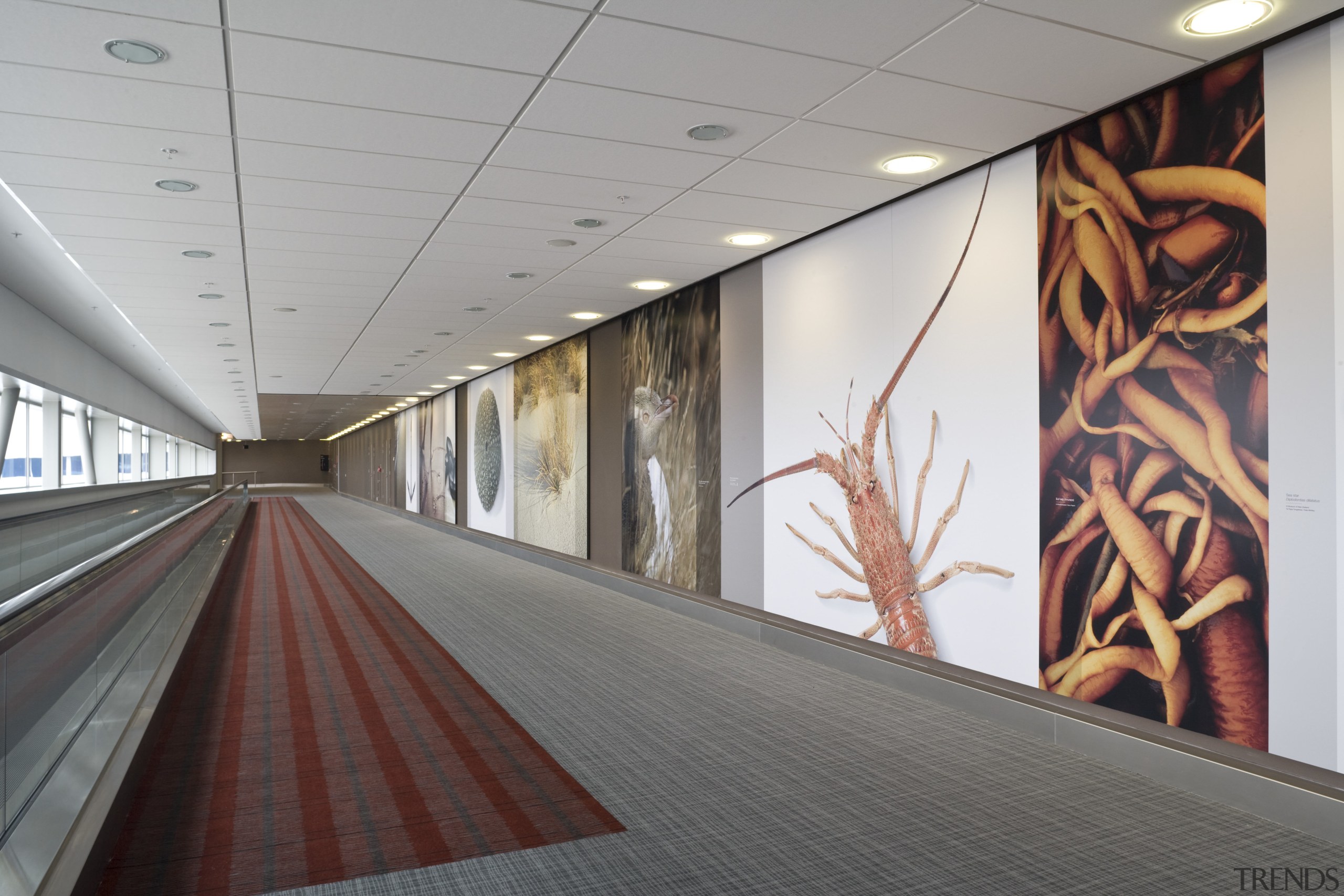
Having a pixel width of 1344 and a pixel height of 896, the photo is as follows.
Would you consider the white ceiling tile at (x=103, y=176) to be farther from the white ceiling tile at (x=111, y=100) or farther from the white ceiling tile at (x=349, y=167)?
the white ceiling tile at (x=111, y=100)

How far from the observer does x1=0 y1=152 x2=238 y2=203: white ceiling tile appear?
201 inches

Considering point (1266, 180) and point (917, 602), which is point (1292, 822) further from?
point (917, 602)

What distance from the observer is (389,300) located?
9680mm

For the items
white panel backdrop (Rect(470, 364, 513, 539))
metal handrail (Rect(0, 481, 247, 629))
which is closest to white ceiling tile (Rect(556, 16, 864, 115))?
metal handrail (Rect(0, 481, 247, 629))

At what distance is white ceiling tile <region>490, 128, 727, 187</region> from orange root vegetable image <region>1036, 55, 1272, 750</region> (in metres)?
2.11

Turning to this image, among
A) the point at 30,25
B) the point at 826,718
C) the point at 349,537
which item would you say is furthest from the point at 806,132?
the point at 349,537

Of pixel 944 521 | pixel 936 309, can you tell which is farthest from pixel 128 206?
pixel 944 521

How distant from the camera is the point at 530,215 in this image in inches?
251

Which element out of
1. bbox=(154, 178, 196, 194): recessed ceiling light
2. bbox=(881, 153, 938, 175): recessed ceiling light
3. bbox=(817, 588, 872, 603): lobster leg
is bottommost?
bbox=(817, 588, 872, 603): lobster leg

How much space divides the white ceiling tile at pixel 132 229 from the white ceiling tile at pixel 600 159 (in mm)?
2825

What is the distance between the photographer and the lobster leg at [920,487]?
19.6 feet

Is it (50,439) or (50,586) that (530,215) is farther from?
(50,439)

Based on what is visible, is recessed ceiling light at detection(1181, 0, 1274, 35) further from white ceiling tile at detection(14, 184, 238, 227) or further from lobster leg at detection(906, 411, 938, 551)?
white ceiling tile at detection(14, 184, 238, 227)

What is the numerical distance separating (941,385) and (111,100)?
16.4ft
